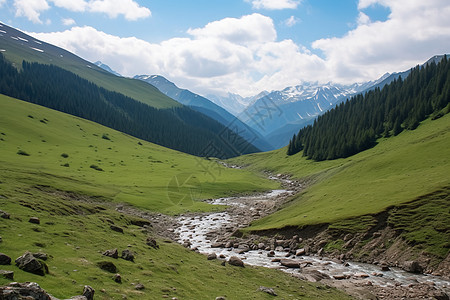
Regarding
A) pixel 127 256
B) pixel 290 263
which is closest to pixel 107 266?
pixel 127 256

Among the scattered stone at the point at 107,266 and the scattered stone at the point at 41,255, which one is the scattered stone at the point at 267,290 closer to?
the scattered stone at the point at 107,266

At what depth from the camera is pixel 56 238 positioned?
72.4ft

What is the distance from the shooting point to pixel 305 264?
112 feet

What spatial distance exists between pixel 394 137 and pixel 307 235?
106 m

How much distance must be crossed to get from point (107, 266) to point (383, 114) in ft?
523

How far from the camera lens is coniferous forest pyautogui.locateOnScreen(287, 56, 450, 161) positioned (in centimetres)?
13000

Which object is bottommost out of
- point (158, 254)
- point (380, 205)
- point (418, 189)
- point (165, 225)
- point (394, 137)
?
point (165, 225)

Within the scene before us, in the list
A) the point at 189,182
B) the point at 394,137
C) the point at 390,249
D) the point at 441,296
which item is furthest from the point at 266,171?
the point at 441,296

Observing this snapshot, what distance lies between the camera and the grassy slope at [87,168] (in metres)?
66.1

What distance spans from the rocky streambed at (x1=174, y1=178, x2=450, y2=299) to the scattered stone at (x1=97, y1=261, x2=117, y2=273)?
44.4ft

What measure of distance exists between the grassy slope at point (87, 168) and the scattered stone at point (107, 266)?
4021cm

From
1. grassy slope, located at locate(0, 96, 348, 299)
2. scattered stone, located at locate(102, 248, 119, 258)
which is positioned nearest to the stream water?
grassy slope, located at locate(0, 96, 348, 299)

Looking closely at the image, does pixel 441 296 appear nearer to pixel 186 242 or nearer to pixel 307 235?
pixel 307 235

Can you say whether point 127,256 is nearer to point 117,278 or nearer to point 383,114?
point 117,278
